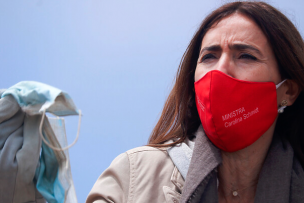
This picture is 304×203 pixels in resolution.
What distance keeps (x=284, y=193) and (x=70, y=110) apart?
1123mm

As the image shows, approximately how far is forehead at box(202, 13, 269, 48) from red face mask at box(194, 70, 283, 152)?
256 mm

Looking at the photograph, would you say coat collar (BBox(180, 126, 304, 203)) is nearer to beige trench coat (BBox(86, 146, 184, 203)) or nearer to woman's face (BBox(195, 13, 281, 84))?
beige trench coat (BBox(86, 146, 184, 203))

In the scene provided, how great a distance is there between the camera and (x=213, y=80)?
1.48m

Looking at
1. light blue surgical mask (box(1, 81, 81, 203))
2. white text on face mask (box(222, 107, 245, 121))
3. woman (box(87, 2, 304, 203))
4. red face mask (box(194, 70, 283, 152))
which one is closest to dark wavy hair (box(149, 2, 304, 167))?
woman (box(87, 2, 304, 203))

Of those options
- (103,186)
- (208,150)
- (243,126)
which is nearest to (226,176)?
(208,150)

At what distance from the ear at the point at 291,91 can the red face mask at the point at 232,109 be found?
238 mm

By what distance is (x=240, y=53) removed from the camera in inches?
64.2

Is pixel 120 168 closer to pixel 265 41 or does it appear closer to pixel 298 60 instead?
pixel 265 41

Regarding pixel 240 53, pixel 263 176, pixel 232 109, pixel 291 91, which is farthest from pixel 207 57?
pixel 263 176

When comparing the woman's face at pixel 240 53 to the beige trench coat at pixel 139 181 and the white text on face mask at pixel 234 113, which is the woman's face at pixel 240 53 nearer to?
the white text on face mask at pixel 234 113

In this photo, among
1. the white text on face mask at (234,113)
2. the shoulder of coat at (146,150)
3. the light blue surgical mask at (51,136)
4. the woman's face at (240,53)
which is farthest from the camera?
the shoulder of coat at (146,150)

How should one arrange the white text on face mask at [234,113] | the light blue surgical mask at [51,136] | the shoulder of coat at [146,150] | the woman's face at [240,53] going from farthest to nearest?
1. the shoulder of coat at [146,150]
2. the woman's face at [240,53]
3. the white text on face mask at [234,113]
4. the light blue surgical mask at [51,136]

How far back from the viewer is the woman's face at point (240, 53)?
1.57 metres

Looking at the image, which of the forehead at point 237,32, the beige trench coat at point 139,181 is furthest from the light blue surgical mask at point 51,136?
the forehead at point 237,32
